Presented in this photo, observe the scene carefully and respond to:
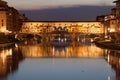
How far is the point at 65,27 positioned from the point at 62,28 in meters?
1.56

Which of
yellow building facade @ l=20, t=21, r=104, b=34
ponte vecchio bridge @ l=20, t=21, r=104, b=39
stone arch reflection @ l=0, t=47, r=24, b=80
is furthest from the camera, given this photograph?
yellow building facade @ l=20, t=21, r=104, b=34

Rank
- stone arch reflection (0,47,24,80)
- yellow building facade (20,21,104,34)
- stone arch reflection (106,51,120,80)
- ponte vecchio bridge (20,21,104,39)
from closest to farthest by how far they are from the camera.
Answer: stone arch reflection (106,51,120,80) < stone arch reflection (0,47,24,80) < ponte vecchio bridge (20,21,104,39) < yellow building facade (20,21,104,34)

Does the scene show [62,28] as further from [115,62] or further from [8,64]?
[8,64]

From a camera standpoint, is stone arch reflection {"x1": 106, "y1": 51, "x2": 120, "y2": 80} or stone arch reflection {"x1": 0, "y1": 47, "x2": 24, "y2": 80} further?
stone arch reflection {"x1": 0, "y1": 47, "x2": 24, "y2": 80}

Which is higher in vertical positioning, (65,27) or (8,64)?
(65,27)

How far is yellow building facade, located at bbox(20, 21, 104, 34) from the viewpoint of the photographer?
184 meters

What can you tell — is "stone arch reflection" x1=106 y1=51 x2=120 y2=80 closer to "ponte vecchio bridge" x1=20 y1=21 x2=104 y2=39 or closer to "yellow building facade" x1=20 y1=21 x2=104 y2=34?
"ponte vecchio bridge" x1=20 y1=21 x2=104 y2=39

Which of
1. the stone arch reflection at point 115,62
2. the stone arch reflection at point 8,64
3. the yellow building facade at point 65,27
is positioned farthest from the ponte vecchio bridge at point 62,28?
the stone arch reflection at point 115,62

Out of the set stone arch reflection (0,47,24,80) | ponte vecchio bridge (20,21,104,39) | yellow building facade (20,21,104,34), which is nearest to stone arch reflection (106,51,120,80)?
stone arch reflection (0,47,24,80)

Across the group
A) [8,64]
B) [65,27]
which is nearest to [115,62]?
[8,64]

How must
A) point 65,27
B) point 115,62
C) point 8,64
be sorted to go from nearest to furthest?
1. point 8,64
2. point 115,62
3. point 65,27

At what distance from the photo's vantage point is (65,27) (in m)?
192

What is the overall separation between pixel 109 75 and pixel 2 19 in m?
99.7

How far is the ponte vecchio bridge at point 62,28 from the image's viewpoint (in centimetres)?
18264
